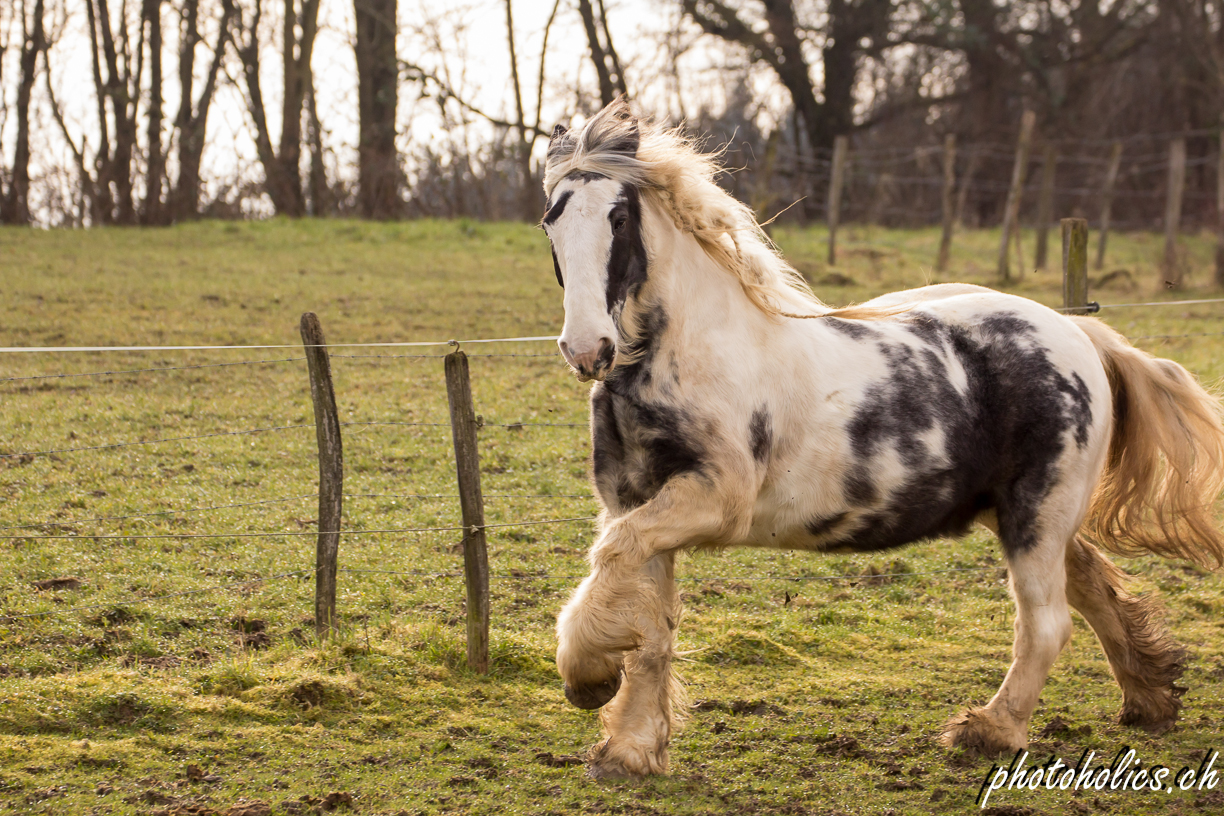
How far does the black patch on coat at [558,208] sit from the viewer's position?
3.31 meters

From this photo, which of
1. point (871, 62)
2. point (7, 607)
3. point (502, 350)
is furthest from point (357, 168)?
point (7, 607)

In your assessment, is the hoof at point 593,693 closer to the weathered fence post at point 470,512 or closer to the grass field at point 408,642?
the grass field at point 408,642

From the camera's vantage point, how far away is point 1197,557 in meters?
4.50

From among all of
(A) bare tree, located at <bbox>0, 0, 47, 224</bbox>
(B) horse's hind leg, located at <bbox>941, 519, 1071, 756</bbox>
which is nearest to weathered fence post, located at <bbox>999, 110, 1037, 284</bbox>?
(B) horse's hind leg, located at <bbox>941, 519, 1071, 756</bbox>

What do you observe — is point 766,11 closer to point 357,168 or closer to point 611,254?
point 357,168

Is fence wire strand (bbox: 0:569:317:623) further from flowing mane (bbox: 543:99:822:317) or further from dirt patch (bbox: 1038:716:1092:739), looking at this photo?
dirt patch (bbox: 1038:716:1092:739)

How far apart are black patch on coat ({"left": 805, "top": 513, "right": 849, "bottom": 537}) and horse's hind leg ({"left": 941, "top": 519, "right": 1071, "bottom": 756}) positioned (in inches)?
29.4

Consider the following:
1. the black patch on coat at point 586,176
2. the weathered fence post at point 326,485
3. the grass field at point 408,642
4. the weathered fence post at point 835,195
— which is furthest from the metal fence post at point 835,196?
the black patch on coat at point 586,176

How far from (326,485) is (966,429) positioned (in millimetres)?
2733

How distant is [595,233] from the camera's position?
10.6 feet

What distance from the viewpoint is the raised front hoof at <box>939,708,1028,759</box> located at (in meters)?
3.94

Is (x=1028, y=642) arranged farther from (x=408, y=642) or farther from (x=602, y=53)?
(x=602, y=53)

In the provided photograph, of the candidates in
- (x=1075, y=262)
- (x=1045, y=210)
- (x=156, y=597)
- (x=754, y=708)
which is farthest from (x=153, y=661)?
(x=1045, y=210)

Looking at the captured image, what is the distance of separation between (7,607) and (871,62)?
23.5 m
